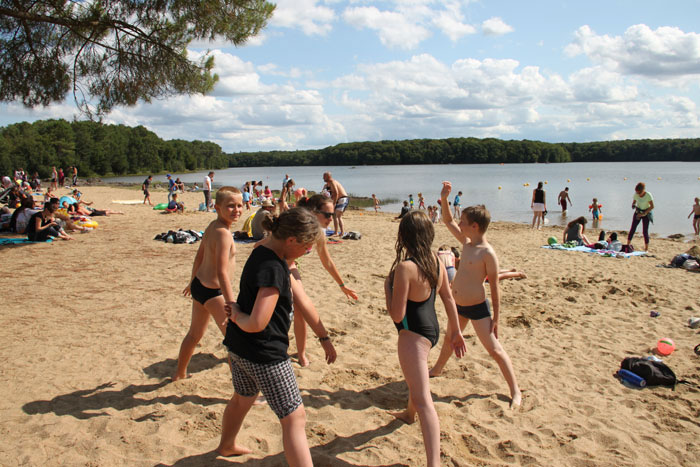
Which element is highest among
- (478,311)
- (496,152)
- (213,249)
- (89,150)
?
(496,152)

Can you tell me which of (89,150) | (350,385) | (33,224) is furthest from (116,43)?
(89,150)

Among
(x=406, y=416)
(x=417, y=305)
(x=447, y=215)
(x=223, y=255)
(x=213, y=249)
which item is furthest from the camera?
(x=447, y=215)

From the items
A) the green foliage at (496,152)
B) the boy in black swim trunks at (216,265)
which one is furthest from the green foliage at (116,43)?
the green foliage at (496,152)

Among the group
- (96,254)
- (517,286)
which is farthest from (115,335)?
(517,286)

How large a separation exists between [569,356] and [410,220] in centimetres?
331

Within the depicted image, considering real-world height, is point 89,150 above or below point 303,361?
above

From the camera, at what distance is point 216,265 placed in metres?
3.30

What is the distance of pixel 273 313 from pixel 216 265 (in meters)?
1.09

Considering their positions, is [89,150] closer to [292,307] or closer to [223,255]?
[223,255]

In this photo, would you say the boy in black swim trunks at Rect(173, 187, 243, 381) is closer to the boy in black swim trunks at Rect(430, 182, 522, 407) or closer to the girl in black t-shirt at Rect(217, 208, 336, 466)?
the girl in black t-shirt at Rect(217, 208, 336, 466)

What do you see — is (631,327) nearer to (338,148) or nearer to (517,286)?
(517,286)

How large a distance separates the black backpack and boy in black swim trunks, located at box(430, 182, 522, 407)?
56.1 inches

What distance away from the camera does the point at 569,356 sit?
4.93m

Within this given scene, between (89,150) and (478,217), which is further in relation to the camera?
(89,150)
